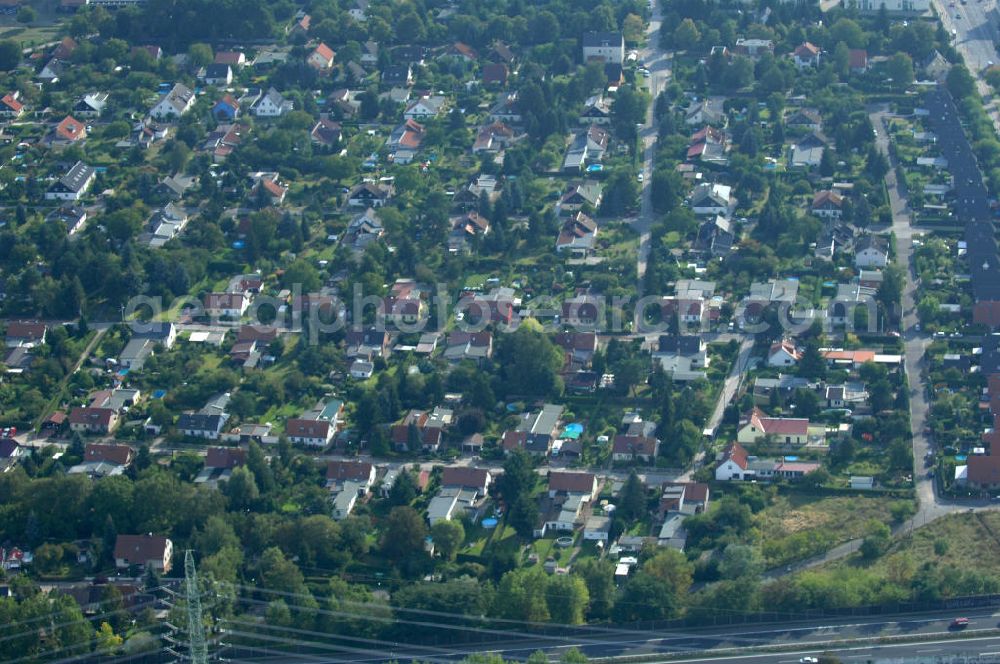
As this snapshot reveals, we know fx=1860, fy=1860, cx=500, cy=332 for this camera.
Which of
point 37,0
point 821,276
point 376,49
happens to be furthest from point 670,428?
point 37,0

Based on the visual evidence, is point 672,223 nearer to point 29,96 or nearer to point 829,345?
point 829,345

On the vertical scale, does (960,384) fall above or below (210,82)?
below

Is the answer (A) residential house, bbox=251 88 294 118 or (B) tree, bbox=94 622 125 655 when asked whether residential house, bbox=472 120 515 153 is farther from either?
(B) tree, bbox=94 622 125 655

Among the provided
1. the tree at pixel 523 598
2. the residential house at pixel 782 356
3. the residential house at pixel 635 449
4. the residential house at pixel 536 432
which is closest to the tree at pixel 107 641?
the tree at pixel 523 598

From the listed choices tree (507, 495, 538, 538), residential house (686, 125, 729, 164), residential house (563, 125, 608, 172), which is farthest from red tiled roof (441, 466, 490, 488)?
residential house (686, 125, 729, 164)

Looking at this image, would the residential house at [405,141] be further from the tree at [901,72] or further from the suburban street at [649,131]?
the tree at [901,72]
